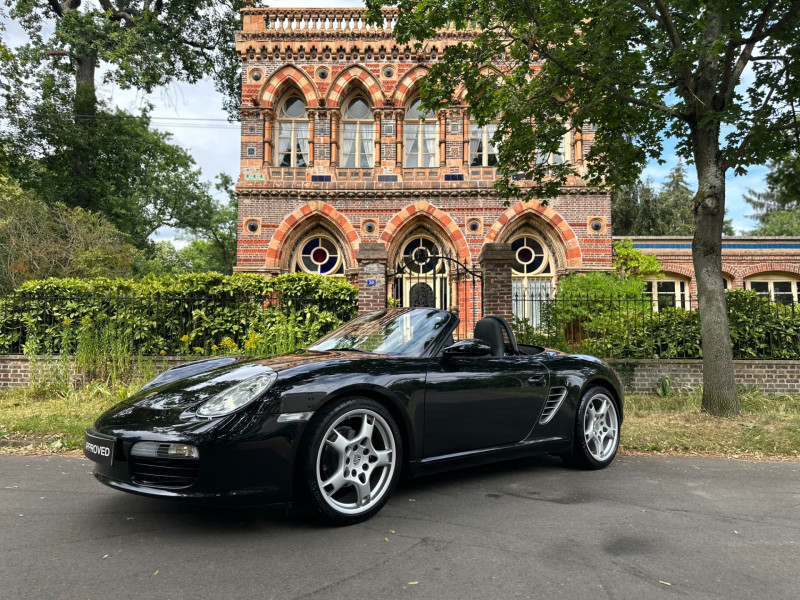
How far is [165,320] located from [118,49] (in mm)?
15842

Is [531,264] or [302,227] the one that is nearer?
[302,227]

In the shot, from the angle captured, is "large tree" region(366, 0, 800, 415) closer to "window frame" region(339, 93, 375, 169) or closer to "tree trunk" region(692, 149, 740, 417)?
"tree trunk" region(692, 149, 740, 417)

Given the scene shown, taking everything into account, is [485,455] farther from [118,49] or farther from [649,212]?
[649,212]

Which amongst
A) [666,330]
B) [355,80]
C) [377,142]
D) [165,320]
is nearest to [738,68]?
[666,330]

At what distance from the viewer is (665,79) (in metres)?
7.71

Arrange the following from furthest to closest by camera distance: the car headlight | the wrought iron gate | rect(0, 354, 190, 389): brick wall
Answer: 1. the wrought iron gate
2. rect(0, 354, 190, 389): brick wall
3. the car headlight

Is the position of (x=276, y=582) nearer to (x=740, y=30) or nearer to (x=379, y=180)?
(x=740, y=30)

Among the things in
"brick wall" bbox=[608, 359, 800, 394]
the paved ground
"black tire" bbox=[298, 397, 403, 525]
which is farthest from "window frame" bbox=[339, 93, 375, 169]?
"black tire" bbox=[298, 397, 403, 525]

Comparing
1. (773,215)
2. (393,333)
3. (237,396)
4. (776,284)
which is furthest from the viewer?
(773,215)

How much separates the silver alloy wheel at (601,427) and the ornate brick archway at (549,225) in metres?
14.3

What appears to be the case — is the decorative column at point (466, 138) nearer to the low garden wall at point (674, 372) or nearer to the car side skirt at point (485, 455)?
the low garden wall at point (674, 372)

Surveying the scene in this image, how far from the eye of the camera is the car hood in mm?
3275

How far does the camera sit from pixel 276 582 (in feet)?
8.20

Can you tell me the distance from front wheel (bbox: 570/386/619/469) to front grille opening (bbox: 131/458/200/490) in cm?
329
